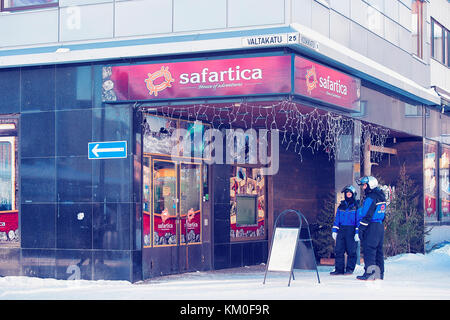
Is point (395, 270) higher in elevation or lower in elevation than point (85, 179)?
lower

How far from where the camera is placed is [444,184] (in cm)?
2452

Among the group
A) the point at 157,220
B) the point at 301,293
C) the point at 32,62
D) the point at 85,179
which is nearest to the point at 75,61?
the point at 32,62

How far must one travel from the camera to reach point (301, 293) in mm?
12820

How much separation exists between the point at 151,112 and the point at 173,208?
2146 mm

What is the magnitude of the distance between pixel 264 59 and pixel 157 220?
3.93m

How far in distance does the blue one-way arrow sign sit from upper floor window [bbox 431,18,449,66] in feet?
Result: 41.6

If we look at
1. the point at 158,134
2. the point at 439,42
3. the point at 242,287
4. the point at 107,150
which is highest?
→ the point at 439,42

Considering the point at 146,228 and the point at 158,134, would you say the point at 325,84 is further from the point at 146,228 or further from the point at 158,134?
the point at 146,228

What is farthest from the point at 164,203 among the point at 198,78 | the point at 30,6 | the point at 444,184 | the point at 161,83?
the point at 444,184

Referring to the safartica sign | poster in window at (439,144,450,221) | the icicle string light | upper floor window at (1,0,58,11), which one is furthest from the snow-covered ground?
poster in window at (439,144,450,221)

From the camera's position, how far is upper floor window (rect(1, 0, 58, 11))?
16.2 metres

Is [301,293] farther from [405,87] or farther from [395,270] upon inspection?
[405,87]

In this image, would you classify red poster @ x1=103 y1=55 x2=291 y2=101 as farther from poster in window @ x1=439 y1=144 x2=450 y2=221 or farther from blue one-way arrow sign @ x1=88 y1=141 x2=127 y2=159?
poster in window @ x1=439 y1=144 x2=450 y2=221

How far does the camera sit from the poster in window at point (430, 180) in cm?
2248
